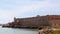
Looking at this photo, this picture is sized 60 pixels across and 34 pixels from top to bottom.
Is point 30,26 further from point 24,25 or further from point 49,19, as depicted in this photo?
point 49,19

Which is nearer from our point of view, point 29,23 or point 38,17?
point 38,17

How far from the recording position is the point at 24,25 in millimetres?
76312

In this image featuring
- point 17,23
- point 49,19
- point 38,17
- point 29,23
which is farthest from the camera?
point 17,23

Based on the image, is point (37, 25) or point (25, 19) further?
point (25, 19)

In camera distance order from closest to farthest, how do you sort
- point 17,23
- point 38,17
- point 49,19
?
point 49,19, point 38,17, point 17,23

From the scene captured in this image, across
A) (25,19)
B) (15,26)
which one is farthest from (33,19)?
(15,26)

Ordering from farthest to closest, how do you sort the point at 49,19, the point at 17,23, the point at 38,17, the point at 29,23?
the point at 17,23
the point at 29,23
the point at 38,17
the point at 49,19

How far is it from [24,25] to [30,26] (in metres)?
5.04

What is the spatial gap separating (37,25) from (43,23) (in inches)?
116

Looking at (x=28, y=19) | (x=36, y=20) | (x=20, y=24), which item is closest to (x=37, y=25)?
(x=36, y=20)

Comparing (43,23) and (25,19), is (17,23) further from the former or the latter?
(43,23)

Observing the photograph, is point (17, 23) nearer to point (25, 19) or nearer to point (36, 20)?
point (25, 19)

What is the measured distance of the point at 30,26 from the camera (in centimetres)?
7181

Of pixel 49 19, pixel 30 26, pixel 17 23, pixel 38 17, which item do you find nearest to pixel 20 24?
pixel 17 23
